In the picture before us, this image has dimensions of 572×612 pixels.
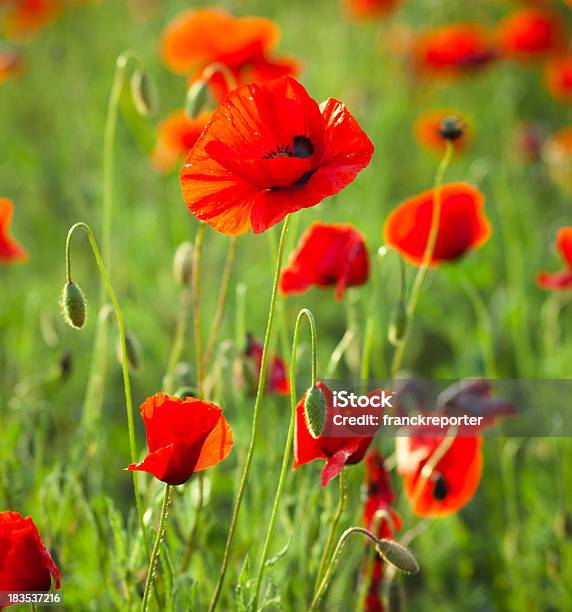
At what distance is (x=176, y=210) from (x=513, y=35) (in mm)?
1678

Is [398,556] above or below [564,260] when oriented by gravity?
below

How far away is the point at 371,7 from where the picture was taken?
13.6ft

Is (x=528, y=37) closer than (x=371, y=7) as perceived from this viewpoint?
Yes

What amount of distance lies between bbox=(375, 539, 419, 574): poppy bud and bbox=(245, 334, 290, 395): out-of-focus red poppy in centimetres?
50

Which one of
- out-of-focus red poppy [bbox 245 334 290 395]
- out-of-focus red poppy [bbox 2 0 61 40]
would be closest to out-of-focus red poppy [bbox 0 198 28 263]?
out-of-focus red poppy [bbox 245 334 290 395]

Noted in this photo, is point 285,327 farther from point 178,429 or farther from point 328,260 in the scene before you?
point 178,429

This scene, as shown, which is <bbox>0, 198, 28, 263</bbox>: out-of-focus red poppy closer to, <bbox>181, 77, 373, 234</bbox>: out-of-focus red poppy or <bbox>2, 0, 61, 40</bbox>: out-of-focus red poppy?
<bbox>181, 77, 373, 234</bbox>: out-of-focus red poppy

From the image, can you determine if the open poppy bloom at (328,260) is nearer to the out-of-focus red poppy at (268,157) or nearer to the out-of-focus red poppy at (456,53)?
the out-of-focus red poppy at (268,157)

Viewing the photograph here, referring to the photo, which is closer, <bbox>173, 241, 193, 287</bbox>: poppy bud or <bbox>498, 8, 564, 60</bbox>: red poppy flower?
<bbox>173, 241, 193, 287</bbox>: poppy bud

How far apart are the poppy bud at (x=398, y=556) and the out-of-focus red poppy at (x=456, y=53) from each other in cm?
286

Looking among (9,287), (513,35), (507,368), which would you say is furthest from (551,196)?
(9,287)

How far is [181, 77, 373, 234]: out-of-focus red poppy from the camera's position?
1177 millimetres

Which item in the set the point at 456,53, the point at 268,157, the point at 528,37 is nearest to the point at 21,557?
the point at 268,157

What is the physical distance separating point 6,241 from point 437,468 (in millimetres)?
910
